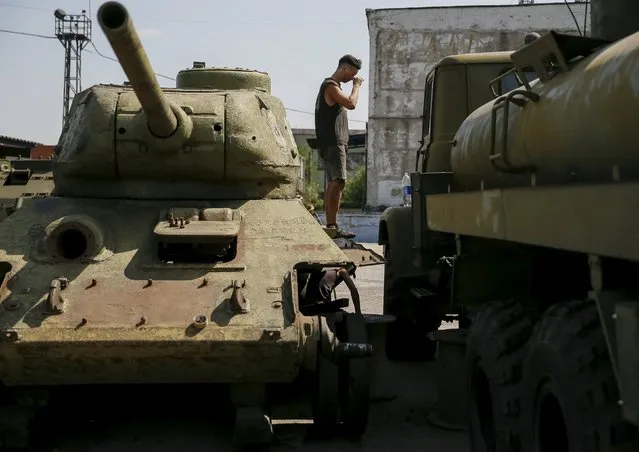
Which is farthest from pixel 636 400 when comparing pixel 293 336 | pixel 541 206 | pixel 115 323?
pixel 115 323

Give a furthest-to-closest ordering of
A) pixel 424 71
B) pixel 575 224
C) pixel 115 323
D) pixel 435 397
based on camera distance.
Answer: pixel 424 71
pixel 435 397
pixel 115 323
pixel 575 224

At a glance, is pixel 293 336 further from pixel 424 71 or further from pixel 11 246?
pixel 424 71

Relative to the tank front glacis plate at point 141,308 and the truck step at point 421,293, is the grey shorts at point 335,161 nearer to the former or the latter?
the truck step at point 421,293

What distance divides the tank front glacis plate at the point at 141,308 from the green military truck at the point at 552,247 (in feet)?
3.74

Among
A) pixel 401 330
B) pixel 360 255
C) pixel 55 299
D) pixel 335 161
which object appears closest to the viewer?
pixel 55 299

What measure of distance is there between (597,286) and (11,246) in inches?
169

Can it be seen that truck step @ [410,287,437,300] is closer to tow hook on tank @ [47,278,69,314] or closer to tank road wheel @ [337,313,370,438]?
tank road wheel @ [337,313,370,438]

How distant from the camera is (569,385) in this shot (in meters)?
3.14

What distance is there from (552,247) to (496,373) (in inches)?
37.5

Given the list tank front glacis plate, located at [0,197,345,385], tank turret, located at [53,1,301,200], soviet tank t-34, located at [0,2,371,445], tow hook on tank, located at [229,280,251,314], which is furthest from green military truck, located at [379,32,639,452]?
tank turret, located at [53,1,301,200]

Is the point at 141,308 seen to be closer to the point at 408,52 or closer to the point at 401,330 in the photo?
the point at 401,330

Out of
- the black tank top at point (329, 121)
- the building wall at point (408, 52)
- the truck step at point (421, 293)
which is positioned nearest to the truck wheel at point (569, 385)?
the truck step at point (421, 293)

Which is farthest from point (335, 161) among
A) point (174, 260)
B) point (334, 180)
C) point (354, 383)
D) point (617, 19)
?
point (617, 19)

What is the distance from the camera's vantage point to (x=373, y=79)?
102ft
